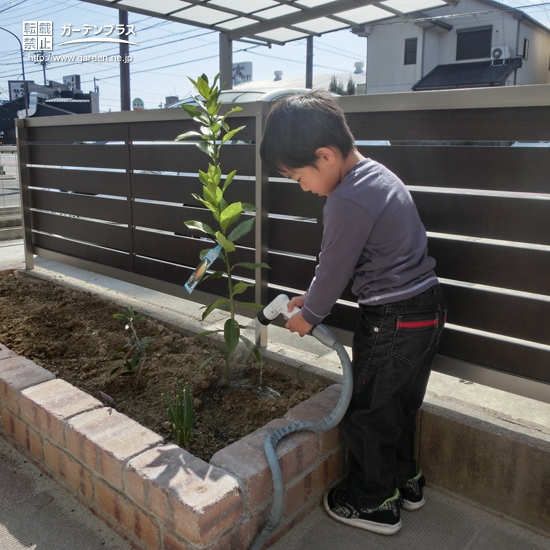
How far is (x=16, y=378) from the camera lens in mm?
2541

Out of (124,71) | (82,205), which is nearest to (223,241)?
(82,205)

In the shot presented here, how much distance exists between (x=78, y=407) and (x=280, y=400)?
89 centimetres

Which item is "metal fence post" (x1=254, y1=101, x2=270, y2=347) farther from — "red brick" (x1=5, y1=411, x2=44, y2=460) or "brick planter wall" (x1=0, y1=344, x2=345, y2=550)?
"red brick" (x1=5, y1=411, x2=44, y2=460)

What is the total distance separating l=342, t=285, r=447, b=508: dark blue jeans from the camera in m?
1.99

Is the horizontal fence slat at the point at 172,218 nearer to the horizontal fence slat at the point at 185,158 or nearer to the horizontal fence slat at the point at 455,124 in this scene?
the horizontal fence slat at the point at 185,158

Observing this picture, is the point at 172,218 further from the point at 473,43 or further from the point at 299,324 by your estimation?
the point at 473,43

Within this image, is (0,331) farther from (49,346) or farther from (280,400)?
(280,400)

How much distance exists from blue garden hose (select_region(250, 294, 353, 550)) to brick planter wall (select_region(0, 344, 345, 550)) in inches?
1.4

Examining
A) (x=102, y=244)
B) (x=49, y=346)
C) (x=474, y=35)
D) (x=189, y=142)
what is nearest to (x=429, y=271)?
(x=189, y=142)

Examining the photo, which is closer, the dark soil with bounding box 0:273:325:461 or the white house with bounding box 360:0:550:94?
the dark soil with bounding box 0:273:325:461

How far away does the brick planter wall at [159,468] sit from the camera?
1764mm

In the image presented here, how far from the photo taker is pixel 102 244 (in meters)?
4.43

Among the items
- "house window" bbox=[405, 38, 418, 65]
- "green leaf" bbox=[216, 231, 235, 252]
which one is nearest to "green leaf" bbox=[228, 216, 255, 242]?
"green leaf" bbox=[216, 231, 235, 252]

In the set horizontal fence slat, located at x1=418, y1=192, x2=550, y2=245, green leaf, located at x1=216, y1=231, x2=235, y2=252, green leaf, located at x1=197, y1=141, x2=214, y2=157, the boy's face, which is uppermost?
green leaf, located at x1=197, y1=141, x2=214, y2=157
